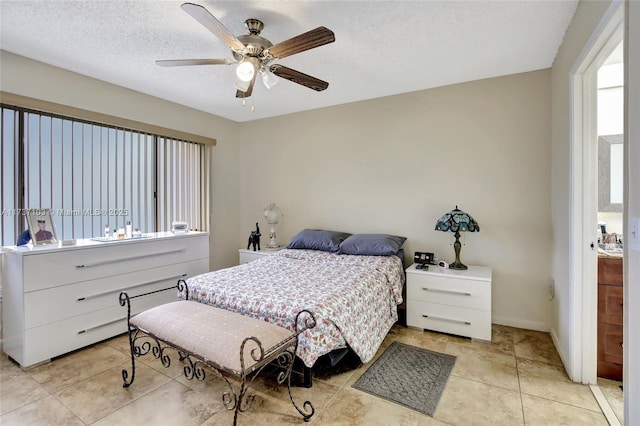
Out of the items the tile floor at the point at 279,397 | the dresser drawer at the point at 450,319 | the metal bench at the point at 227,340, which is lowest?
the tile floor at the point at 279,397

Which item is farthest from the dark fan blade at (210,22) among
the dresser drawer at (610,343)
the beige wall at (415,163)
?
the dresser drawer at (610,343)

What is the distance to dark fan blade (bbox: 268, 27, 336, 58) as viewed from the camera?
1.65 m

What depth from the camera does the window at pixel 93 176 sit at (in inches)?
102

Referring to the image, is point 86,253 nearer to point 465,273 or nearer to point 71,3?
point 71,3

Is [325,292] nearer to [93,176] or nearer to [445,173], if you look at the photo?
[445,173]

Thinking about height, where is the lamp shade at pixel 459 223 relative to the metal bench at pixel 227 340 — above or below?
above

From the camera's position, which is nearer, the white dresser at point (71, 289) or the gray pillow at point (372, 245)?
the white dresser at point (71, 289)

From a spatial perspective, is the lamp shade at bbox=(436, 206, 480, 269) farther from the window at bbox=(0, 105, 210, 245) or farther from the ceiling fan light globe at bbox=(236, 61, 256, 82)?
the window at bbox=(0, 105, 210, 245)

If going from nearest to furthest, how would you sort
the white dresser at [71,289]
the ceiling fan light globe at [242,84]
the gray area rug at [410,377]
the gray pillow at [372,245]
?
the gray area rug at [410,377], the ceiling fan light globe at [242,84], the white dresser at [71,289], the gray pillow at [372,245]

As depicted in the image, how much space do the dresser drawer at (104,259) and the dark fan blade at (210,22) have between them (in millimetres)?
2085

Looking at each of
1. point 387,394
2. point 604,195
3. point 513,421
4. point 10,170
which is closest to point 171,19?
point 10,170

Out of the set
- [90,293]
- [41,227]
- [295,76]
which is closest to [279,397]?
[90,293]

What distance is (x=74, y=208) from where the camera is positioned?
2.97 meters

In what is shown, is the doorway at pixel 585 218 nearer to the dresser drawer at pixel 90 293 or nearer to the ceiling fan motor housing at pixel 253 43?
the ceiling fan motor housing at pixel 253 43
